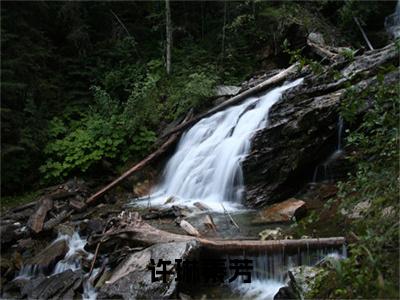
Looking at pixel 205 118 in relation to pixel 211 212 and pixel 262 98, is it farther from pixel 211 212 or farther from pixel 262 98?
pixel 211 212

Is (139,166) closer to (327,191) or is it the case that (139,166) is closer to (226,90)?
(226,90)

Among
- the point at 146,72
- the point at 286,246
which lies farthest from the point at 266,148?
the point at 146,72

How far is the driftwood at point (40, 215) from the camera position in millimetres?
7711

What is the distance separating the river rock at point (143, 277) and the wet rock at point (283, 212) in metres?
2.04

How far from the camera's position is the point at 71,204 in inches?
352

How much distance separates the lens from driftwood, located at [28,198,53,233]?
7.71 m

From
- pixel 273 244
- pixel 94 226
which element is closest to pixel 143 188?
pixel 94 226

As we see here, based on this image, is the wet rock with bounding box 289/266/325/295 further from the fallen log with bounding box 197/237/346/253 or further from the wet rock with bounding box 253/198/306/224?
the wet rock with bounding box 253/198/306/224

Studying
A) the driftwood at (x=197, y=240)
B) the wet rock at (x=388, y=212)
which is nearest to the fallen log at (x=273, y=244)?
the driftwood at (x=197, y=240)

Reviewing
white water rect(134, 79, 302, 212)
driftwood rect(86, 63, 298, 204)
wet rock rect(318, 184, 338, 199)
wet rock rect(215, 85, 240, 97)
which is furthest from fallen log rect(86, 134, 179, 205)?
wet rock rect(318, 184, 338, 199)

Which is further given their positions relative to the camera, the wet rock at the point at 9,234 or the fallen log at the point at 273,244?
the wet rock at the point at 9,234

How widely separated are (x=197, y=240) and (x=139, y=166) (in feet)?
16.2

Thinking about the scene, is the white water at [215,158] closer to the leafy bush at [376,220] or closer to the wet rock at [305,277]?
the wet rock at [305,277]

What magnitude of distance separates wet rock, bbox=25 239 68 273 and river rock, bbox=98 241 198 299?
1275mm
